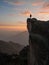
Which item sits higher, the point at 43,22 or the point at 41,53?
the point at 43,22

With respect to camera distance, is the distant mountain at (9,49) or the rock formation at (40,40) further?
the distant mountain at (9,49)

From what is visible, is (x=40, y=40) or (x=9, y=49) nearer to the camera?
(x=40, y=40)

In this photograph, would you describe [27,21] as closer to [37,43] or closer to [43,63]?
[37,43]

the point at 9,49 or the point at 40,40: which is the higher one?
the point at 40,40

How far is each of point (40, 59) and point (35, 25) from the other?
3623 mm

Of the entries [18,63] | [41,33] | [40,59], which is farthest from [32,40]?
[18,63]

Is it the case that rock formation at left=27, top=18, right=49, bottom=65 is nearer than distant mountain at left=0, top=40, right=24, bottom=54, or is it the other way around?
rock formation at left=27, top=18, right=49, bottom=65

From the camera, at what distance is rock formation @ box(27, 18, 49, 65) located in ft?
54.7

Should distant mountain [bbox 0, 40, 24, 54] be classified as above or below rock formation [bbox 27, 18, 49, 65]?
below

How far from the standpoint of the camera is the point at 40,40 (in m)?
17.4

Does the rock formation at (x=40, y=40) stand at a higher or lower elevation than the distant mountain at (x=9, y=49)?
higher

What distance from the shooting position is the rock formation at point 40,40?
54.7ft

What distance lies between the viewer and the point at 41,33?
1822 centimetres

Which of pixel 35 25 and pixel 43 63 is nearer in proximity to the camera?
pixel 43 63
